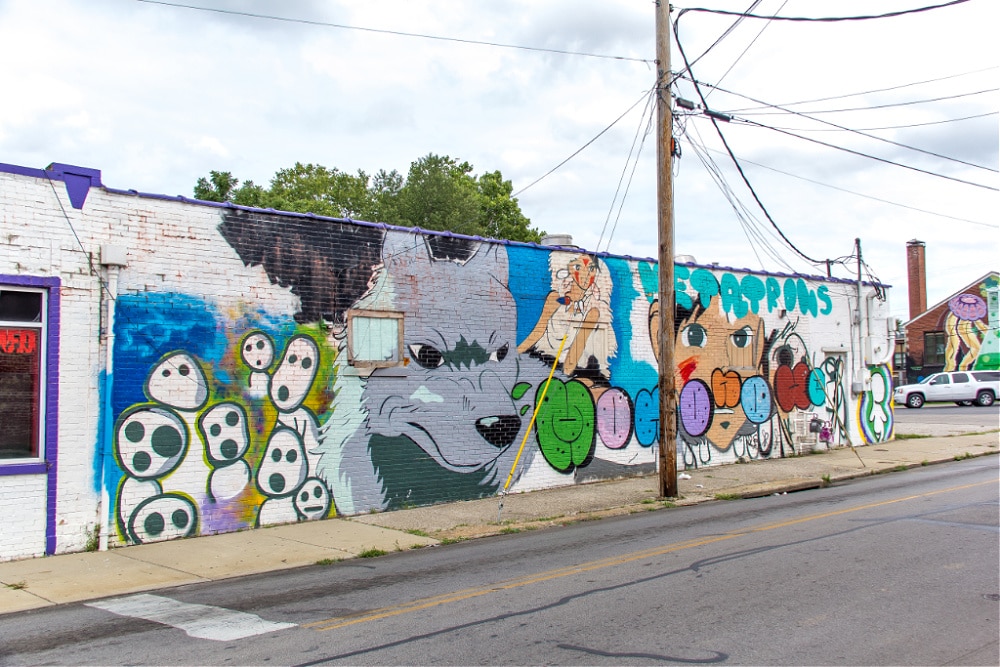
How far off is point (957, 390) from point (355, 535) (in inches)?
1421

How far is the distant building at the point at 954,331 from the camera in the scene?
46.3 metres

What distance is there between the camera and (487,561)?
9078 mm

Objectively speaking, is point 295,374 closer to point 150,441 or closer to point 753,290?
point 150,441

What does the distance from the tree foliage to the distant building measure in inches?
913

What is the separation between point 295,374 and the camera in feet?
39.7

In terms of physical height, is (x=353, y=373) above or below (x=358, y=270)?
below

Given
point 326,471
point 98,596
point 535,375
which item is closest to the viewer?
point 98,596

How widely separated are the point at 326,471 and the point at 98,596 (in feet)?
14.7

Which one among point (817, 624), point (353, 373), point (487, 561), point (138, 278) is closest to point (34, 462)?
point (138, 278)

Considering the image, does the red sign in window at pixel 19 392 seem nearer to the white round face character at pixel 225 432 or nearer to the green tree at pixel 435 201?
the white round face character at pixel 225 432

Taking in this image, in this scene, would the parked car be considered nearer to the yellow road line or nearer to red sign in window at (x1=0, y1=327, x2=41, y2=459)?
the yellow road line

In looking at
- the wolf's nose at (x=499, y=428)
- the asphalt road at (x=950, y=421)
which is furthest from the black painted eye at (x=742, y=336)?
the asphalt road at (x=950, y=421)

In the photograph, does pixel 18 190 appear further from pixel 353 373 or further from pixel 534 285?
pixel 534 285

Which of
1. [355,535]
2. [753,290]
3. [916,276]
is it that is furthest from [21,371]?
[916,276]
